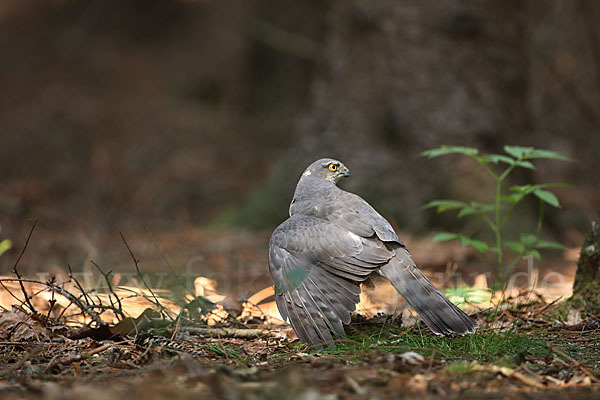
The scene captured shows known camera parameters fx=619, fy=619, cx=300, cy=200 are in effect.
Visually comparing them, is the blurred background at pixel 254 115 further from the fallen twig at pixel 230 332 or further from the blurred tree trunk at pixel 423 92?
the fallen twig at pixel 230 332

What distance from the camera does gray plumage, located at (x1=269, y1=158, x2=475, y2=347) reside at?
11.2ft

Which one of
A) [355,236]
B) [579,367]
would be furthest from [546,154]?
[579,367]

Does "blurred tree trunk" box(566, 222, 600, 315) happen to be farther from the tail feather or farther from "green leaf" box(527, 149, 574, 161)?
the tail feather

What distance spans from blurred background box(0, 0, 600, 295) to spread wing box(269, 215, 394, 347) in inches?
33.5

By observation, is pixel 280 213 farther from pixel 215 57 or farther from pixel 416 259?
pixel 215 57

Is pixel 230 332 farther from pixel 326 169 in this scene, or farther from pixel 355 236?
pixel 326 169

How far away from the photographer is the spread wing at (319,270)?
135 inches

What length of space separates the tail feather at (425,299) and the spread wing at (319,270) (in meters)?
0.08

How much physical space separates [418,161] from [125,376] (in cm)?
492

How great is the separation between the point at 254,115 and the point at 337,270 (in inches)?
409

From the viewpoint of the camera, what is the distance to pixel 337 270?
148 inches

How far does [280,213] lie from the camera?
7.63m

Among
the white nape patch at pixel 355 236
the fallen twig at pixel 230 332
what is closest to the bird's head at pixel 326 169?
the white nape patch at pixel 355 236

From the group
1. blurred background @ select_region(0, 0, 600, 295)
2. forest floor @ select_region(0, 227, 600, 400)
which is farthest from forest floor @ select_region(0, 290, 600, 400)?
blurred background @ select_region(0, 0, 600, 295)
